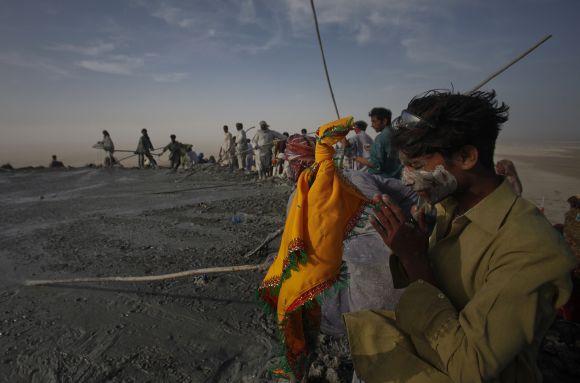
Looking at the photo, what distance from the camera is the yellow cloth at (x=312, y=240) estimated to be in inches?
81.0

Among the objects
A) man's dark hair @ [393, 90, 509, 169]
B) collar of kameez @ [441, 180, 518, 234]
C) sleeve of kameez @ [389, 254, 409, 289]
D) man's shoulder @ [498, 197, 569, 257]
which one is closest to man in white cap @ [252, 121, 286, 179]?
sleeve of kameez @ [389, 254, 409, 289]

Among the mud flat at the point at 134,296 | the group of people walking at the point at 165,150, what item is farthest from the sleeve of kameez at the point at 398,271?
the group of people walking at the point at 165,150

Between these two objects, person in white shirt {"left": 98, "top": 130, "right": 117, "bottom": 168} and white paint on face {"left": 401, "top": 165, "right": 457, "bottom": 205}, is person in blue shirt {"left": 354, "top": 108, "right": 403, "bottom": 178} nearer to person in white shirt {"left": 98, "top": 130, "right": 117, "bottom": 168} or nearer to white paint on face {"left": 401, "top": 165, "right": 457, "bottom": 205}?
white paint on face {"left": 401, "top": 165, "right": 457, "bottom": 205}

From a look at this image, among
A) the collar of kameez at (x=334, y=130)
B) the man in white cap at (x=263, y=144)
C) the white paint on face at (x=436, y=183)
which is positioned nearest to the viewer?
the white paint on face at (x=436, y=183)

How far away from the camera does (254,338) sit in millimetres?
3203

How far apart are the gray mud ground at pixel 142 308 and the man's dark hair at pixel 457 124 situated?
6.69 feet

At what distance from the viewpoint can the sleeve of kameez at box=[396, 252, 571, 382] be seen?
38.5 inches

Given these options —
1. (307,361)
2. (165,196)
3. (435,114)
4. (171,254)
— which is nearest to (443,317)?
(435,114)

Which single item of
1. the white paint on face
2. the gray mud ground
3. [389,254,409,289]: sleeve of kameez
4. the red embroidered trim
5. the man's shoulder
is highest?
the white paint on face

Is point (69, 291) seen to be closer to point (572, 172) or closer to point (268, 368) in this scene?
point (268, 368)

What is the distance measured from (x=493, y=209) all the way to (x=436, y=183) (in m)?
0.21

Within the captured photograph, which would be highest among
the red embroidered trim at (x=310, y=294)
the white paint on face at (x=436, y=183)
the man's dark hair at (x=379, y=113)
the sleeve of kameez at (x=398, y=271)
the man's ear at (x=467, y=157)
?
Answer: the man's dark hair at (x=379, y=113)

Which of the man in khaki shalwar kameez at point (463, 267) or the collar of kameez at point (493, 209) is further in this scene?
the collar of kameez at point (493, 209)

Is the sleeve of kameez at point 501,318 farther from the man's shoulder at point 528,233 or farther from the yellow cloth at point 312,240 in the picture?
the yellow cloth at point 312,240
